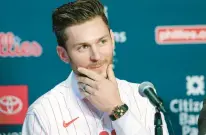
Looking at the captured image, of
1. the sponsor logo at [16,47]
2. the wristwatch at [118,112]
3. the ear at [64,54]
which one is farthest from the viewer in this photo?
the sponsor logo at [16,47]

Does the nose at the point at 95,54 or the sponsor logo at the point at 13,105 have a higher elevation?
the nose at the point at 95,54

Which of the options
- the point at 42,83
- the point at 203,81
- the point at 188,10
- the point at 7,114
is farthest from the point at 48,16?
the point at 203,81

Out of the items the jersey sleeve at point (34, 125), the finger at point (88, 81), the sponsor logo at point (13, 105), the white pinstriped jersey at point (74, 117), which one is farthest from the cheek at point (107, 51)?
the sponsor logo at point (13, 105)

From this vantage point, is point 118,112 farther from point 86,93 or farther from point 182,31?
point 182,31

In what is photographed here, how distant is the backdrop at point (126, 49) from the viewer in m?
2.58

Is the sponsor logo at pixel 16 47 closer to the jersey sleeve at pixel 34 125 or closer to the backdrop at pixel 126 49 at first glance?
the backdrop at pixel 126 49

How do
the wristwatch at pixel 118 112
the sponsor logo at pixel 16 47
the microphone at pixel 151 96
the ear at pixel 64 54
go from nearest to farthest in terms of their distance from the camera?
the microphone at pixel 151 96 → the wristwatch at pixel 118 112 → the ear at pixel 64 54 → the sponsor logo at pixel 16 47

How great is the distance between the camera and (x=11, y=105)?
2.64 meters

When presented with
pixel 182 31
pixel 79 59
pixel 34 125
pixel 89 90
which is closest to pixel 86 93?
pixel 89 90

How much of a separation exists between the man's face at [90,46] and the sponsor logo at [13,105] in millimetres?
799

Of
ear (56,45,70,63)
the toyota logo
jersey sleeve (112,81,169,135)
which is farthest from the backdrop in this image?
ear (56,45,70,63)

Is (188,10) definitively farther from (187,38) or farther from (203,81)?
(203,81)

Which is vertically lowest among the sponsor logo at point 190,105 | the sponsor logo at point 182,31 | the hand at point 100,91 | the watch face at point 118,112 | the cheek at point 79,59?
the sponsor logo at point 190,105

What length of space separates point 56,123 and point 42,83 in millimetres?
747
